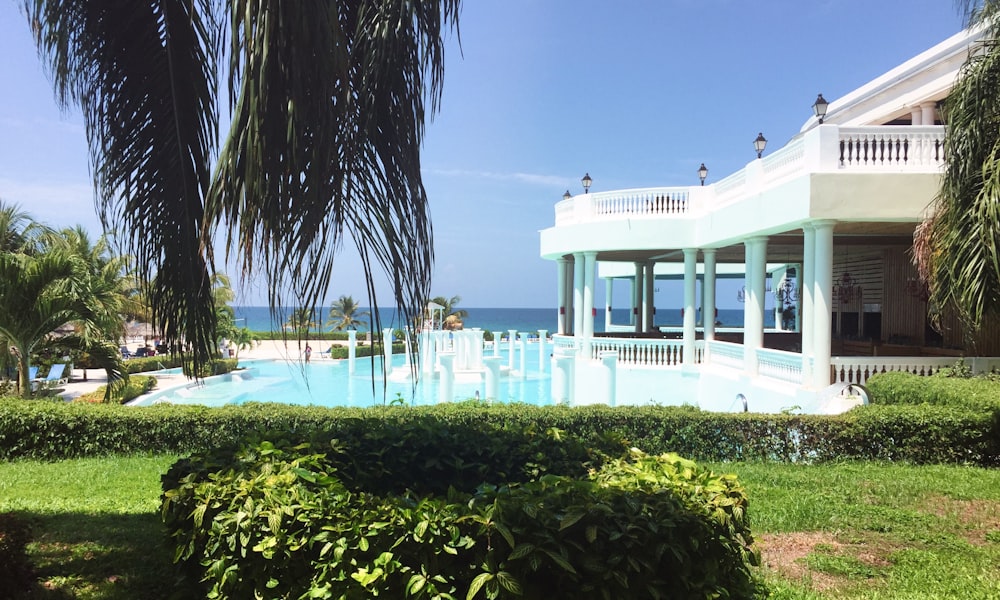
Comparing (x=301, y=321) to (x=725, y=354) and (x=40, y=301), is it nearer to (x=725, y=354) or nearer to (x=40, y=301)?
(x=40, y=301)

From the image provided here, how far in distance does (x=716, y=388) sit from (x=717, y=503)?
483 inches

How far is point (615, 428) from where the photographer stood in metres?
8.39

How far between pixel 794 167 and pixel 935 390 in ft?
15.3

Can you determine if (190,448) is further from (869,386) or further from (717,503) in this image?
(869,386)

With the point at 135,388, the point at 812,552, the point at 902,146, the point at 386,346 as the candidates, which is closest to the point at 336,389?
the point at 135,388

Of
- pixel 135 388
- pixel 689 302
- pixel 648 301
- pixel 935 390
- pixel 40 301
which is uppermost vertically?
pixel 648 301

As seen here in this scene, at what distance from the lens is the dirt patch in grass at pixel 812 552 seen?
428 cm

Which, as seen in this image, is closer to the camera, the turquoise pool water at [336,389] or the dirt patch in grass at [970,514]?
the dirt patch in grass at [970,514]

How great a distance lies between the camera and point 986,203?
5.50 meters

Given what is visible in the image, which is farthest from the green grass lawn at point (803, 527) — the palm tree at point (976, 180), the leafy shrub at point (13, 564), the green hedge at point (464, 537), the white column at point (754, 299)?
the white column at point (754, 299)

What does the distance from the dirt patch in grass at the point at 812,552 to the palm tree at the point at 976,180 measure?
2321 millimetres

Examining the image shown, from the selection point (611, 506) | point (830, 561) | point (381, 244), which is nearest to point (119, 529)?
point (611, 506)

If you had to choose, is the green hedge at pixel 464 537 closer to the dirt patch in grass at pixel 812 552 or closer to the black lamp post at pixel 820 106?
the dirt patch in grass at pixel 812 552

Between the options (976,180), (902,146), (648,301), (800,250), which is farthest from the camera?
(648,301)
